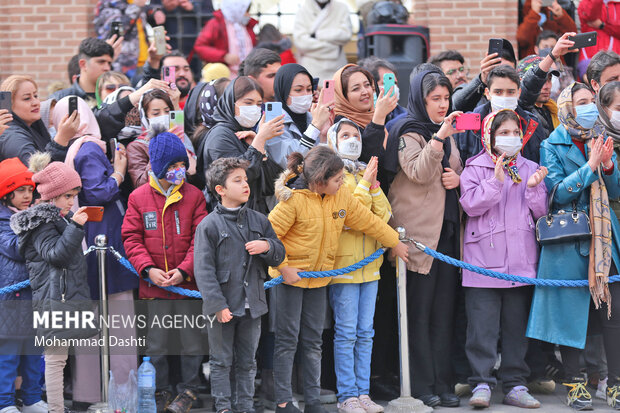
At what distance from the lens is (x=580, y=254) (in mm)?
6578

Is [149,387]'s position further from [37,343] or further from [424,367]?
[424,367]

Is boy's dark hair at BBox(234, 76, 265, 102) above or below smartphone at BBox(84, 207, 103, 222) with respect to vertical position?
above

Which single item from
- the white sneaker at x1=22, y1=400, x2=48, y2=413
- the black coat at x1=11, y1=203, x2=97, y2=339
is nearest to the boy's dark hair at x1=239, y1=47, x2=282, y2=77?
the black coat at x1=11, y1=203, x2=97, y2=339

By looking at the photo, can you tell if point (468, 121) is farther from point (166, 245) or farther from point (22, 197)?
point (22, 197)

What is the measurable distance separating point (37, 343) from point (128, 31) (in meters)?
4.77

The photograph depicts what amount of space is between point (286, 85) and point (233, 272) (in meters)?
1.59

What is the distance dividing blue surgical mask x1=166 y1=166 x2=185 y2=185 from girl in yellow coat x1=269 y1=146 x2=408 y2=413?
0.70 meters

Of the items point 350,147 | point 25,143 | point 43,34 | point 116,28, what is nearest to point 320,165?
point 350,147

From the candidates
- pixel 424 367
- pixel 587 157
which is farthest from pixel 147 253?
pixel 587 157

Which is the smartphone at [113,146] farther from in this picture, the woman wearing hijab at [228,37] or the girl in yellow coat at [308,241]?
the woman wearing hijab at [228,37]

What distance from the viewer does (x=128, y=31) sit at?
1002cm

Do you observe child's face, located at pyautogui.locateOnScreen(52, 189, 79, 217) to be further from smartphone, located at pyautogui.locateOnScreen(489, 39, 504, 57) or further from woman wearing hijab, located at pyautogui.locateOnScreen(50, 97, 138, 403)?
smartphone, located at pyautogui.locateOnScreen(489, 39, 504, 57)

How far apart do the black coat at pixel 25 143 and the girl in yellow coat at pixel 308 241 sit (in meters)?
1.77

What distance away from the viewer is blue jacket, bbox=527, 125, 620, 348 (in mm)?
6520
